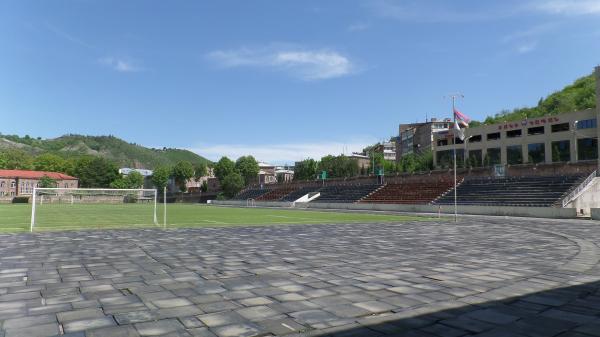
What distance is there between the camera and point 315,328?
17.7 feet

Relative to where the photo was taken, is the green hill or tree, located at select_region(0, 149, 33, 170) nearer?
the green hill

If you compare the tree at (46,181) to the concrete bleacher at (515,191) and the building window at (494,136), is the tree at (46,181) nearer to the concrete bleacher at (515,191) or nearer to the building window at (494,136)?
the concrete bleacher at (515,191)

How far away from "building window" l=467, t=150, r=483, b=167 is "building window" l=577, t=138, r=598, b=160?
17945 mm

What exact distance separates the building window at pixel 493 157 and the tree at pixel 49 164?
134789 mm

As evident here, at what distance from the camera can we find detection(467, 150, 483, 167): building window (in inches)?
3327

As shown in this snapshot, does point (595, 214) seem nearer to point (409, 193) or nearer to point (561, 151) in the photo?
point (409, 193)

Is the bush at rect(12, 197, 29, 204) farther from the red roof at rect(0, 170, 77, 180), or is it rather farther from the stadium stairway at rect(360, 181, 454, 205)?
the stadium stairway at rect(360, 181, 454, 205)

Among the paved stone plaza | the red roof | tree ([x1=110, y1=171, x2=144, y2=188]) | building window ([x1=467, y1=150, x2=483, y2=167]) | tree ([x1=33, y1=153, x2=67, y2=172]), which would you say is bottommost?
the paved stone plaza

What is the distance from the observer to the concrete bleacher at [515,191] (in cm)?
4307

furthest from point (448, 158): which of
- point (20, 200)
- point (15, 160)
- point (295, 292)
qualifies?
point (15, 160)

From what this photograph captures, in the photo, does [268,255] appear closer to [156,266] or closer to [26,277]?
[156,266]

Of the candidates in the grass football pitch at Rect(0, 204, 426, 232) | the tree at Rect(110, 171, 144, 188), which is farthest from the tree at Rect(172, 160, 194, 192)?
the grass football pitch at Rect(0, 204, 426, 232)

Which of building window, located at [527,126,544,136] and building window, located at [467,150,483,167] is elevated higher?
building window, located at [527,126,544,136]

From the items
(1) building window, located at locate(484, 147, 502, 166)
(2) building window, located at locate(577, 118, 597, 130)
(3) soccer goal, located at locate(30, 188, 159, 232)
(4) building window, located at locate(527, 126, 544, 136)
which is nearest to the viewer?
(3) soccer goal, located at locate(30, 188, 159, 232)
